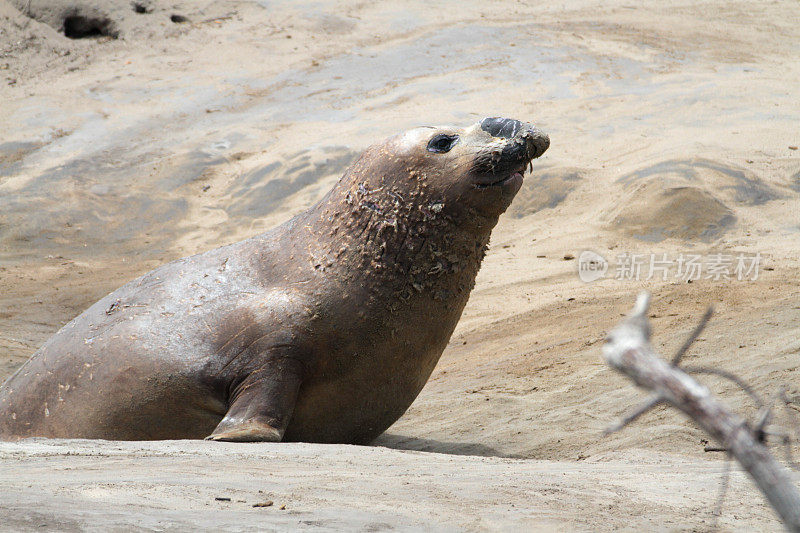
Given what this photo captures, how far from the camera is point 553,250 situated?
8594mm

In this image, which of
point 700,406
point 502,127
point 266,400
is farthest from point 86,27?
point 700,406

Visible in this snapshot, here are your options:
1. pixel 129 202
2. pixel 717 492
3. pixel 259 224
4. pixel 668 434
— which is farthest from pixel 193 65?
pixel 717 492

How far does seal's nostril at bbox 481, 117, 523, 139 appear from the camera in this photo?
453cm

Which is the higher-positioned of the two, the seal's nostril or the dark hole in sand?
the seal's nostril

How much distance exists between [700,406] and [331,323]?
3182 millimetres

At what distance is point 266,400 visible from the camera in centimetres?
427

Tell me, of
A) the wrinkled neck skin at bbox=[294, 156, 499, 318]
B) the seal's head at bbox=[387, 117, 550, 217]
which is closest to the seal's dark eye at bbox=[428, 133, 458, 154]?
the seal's head at bbox=[387, 117, 550, 217]

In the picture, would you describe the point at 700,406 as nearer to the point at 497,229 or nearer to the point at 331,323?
the point at 331,323

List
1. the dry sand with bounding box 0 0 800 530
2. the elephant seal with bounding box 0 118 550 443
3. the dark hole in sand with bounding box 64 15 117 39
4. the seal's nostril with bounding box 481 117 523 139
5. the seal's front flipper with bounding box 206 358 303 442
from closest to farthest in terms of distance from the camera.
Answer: the dry sand with bounding box 0 0 800 530 → the seal's front flipper with bounding box 206 358 303 442 → the elephant seal with bounding box 0 118 550 443 → the seal's nostril with bounding box 481 117 523 139 → the dark hole in sand with bounding box 64 15 117 39

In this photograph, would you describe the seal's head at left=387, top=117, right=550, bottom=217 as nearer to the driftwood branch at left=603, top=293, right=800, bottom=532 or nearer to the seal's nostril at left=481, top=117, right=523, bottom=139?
the seal's nostril at left=481, top=117, right=523, bottom=139

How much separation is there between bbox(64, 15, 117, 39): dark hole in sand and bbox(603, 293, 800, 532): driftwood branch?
16055 millimetres

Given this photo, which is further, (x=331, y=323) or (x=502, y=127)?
(x=502, y=127)

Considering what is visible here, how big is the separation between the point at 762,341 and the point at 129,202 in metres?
8.41

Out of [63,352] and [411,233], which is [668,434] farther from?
[63,352]
